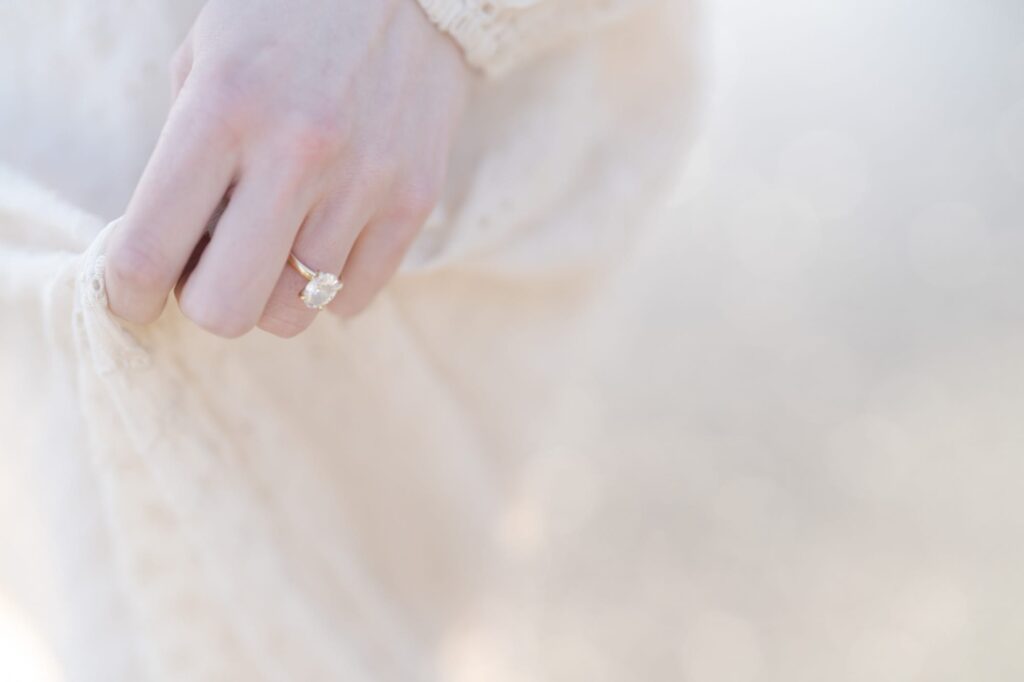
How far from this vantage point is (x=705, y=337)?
3.02ft

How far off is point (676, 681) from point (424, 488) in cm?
47

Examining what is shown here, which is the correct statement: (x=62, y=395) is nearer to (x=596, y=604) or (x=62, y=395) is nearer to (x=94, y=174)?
(x=94, y=174)

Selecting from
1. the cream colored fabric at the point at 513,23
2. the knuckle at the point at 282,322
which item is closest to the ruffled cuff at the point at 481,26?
the cream colored fabric at the point at 513,23

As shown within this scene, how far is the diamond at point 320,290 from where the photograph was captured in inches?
21.2

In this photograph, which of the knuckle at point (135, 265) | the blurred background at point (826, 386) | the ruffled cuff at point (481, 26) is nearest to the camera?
the knuckle at point (135, 265)

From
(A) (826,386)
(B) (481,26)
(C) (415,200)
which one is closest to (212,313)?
(C) (415,200)

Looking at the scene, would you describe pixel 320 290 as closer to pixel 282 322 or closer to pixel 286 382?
pixel 282 322

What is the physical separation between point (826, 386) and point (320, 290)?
590 mm

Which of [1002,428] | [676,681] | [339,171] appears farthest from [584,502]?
[339,171]

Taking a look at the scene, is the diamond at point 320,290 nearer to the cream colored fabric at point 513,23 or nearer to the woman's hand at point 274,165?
the woman's hand at point 274,165

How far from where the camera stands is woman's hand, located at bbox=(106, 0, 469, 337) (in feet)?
1.60

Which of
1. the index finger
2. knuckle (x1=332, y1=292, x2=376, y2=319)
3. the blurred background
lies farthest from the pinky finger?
the blurred background

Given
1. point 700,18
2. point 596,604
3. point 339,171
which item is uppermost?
point 339,171

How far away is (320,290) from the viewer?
21.4 inches
